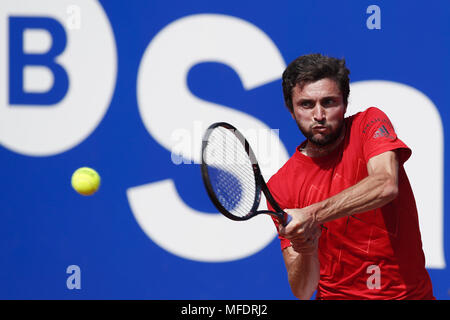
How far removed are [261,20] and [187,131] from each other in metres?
0.84

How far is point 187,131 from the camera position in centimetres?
357

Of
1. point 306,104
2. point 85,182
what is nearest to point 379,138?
point 306,104

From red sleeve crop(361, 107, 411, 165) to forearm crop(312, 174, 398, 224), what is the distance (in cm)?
19

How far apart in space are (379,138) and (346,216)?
1.08 ft

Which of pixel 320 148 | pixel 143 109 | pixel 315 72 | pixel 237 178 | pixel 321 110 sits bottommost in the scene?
pixel 237 178

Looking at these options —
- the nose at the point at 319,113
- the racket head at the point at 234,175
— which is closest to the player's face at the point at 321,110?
the nose at the point at 319,113

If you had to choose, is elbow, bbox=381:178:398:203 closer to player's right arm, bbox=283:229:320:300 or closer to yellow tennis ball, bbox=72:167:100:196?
player's right arm, bbox=283:229:320:300

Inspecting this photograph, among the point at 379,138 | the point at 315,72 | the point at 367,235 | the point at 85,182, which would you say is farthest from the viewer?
the point at 85,182

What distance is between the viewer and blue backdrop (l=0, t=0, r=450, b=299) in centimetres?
345

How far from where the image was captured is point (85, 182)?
10.8 ft

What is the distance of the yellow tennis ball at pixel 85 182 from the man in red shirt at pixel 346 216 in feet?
4.30

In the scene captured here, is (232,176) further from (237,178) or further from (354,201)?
(354,201)

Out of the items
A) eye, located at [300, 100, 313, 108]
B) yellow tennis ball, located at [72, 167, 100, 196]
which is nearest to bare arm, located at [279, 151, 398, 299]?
eye, located at [300, 100, 313, 108]

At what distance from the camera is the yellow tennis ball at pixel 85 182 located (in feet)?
10.8
